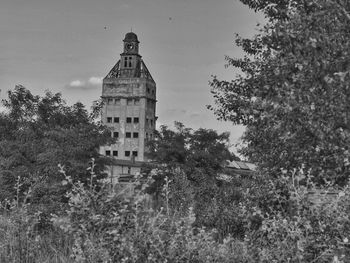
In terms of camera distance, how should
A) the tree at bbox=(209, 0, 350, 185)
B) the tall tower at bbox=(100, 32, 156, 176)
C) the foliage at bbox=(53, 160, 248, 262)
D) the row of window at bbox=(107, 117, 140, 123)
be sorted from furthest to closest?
the row of window at bbox=(107, 117, 140, 123) < the tall tower at bbox=(100, 32, 156, 176) < the tree at bbox=(209, 0, 350, 185) < the foliage at bbox=(53, 160, 248, 262)

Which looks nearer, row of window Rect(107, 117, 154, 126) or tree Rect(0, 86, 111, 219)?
tree Rect(0, 86, 111, 219)

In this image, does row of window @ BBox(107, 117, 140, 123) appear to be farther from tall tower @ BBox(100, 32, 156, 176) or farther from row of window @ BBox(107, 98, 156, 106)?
row of window @ BBox(107, 98, 156, 106)

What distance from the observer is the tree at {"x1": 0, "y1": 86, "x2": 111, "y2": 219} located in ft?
82.6

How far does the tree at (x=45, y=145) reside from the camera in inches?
991

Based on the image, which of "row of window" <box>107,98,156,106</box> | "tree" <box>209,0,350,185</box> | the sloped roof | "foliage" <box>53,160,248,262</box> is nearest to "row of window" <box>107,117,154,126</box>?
"row of window" <box>107,98,156,106</box>

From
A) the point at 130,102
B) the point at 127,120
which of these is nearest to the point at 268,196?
the point at 130,102

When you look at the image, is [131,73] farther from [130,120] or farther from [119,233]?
[119,233]

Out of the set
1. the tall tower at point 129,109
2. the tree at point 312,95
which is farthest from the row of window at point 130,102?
the tree at point 312,95

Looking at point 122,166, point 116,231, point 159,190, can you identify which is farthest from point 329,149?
point 122,166

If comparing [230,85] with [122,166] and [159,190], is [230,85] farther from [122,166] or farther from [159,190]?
[122,166]

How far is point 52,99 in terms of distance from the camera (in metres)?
35.3

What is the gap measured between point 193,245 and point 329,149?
3.87m

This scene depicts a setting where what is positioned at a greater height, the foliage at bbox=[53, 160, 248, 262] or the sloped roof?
the sloped roof

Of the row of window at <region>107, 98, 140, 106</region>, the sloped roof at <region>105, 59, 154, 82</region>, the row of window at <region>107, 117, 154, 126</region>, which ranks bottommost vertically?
the row of window at <region>107, 117, 154, 126</region>
